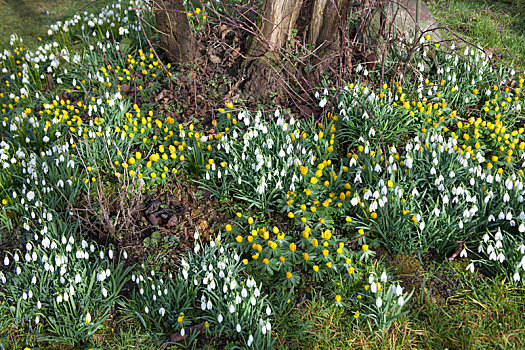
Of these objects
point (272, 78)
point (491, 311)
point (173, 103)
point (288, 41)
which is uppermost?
point (288, 41)

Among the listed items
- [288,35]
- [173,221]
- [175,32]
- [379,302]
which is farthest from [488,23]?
[173,221]

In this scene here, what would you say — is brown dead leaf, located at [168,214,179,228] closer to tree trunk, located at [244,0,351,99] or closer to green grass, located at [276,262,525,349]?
green grass, located at [276,262,525,349]

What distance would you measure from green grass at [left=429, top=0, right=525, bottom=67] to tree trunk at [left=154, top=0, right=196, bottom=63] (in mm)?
2919

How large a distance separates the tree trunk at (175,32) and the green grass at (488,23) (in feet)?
9.58

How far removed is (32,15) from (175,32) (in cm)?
295

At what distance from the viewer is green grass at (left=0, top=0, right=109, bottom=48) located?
226 inches

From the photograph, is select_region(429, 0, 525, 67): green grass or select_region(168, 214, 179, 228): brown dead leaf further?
select_region(429, 0, 525, 67): green grass

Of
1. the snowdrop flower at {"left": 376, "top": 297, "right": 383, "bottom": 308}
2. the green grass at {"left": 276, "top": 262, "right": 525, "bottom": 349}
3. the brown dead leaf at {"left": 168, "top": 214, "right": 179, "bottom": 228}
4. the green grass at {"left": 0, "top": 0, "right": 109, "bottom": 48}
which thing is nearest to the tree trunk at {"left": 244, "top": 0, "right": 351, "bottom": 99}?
the brown dead leaf at {"left": 168, "top": 214, "right": 179, "bottom": 228}

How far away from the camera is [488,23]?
5.54 m

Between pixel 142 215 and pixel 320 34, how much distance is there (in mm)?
2460

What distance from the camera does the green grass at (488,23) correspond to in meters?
5.16

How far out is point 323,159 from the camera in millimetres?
3654

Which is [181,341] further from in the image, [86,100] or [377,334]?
[86,100]

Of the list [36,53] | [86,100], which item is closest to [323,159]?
[86,100]
